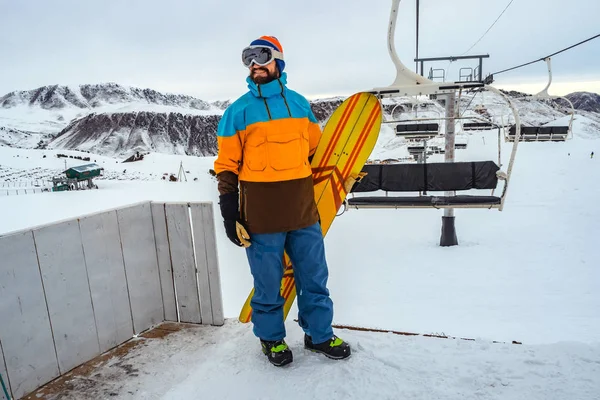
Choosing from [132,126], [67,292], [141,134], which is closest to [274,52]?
[67,292]

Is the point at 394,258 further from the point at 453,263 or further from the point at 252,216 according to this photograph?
the point at 252,216

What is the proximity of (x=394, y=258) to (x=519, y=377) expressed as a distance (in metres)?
5.54

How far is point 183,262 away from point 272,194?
1.02 meters

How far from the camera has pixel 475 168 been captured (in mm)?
5926

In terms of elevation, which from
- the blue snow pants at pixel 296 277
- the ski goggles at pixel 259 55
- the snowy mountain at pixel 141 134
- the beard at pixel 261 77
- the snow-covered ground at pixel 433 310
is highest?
the snowy mountain at pixel 141 134

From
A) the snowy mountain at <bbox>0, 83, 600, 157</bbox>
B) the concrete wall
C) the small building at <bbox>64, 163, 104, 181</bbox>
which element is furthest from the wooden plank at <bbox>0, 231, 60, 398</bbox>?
the snowy mountain at <bbox>0, 83, 600, 157</bbox>

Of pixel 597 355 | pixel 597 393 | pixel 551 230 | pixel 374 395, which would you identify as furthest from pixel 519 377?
pixel 551 230

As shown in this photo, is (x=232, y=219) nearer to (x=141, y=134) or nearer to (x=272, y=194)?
(x=272, y=194)

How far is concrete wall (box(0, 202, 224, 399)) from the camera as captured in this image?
200cm

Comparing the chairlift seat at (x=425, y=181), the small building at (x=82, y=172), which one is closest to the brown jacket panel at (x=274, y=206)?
the chairlift seat at (x=425, y=181)

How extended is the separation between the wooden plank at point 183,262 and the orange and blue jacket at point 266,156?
686 millimetres

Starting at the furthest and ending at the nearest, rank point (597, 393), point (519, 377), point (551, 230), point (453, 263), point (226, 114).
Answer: point (551, 230)
point (453, 263)
point (226, 114)
point (519, 377)
point (597, 393)

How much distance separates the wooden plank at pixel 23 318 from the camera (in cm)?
194

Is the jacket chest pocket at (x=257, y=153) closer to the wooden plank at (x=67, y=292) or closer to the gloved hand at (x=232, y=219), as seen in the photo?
the gloved hand at (x=232, y=219)
